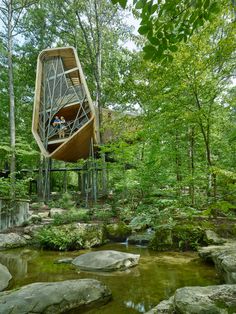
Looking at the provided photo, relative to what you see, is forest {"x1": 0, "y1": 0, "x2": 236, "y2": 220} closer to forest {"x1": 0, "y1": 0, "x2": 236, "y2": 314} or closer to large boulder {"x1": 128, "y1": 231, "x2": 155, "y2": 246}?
forest {"x1": 0, "y1": 0, "x2": 236, "y2": 314}

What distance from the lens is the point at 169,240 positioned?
6.77 meters

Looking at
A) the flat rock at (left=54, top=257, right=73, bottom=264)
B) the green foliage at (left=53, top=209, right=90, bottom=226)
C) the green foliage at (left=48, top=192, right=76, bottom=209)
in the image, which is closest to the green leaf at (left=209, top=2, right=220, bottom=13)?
the flat rock at (left=54, top=257, right=73, bottom=264)

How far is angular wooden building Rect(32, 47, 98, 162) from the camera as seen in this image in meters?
13.5

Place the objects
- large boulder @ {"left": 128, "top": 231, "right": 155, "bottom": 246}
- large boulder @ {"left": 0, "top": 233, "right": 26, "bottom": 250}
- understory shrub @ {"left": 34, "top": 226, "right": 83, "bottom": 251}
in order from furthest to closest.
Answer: large boulder @ {"left": 128, "top": 231, "right": 155, "bottom": 246}
large boulder @ {"left": 0, "top": 233, "right": 26, "bottom": 250}
understory shrub @ {"left": 34, "top": 226, "right": 83, "bottom": 251}

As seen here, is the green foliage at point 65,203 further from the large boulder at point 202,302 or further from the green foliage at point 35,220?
the large boulder at point 202,302

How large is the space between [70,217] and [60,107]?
6.84 meters

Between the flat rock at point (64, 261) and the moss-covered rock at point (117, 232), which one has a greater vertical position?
the moss-covered rock at point (117, 232)

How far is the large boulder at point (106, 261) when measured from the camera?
201 inches

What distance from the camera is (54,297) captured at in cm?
337

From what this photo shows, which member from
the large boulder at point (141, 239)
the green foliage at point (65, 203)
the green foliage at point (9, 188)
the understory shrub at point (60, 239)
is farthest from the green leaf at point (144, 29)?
the green foliage at point (65, 203)

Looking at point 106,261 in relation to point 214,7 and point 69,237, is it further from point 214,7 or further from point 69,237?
point 214,7

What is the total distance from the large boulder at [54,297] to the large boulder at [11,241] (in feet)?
13.5

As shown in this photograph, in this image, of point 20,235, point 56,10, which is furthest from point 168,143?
point 56,10

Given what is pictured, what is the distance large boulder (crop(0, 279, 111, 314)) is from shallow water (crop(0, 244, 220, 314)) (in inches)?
7.5
